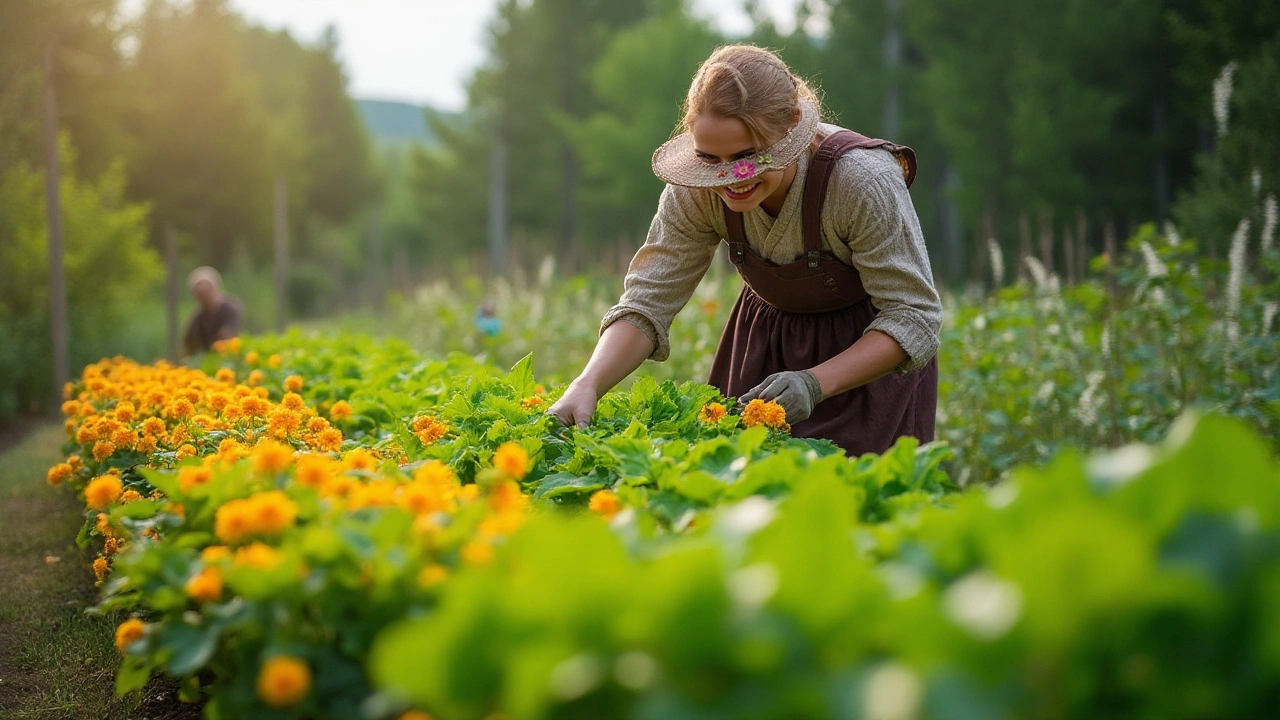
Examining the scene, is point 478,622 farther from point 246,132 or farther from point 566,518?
point 246,132

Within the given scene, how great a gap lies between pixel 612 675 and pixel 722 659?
0.38 feet

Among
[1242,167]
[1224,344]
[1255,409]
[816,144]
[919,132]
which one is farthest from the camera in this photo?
[919,132]

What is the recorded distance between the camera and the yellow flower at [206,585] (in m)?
1.37

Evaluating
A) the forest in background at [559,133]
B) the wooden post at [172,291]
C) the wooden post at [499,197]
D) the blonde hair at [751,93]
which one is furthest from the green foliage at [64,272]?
the wooden post at [499,197]

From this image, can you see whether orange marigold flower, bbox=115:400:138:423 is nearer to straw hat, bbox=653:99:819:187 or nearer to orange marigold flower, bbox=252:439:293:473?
orange marigold flower, bbox=252:439:293:473

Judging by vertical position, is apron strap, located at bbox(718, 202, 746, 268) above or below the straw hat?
below

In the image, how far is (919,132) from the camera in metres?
25.2

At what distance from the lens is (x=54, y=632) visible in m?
3.49

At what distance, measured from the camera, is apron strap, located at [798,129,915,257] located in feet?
8.77

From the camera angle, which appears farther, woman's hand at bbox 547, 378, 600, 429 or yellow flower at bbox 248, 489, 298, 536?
woman's hand at bbox 547, 378, 600, 429

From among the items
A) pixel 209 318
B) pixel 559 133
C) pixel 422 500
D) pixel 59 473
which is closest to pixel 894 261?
pixel 422 500

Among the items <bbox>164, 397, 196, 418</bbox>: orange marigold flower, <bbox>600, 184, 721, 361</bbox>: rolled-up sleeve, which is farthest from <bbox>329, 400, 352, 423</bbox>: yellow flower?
<bbox>600, 184, 721, 361</bbox>: rolled-up sleeve

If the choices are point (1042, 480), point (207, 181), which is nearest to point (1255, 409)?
point (1042, 480)

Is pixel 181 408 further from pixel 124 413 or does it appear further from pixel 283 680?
pixel 283 680
